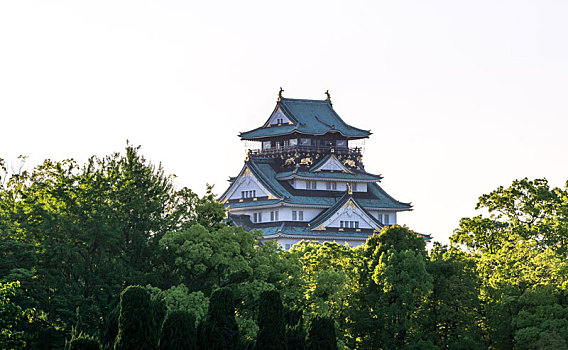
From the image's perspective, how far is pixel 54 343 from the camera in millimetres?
46125

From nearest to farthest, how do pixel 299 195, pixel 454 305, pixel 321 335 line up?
pixel 321 335 < pixel 454 305 < pixel 299 195

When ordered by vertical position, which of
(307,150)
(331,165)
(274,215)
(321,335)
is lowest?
(321,335)

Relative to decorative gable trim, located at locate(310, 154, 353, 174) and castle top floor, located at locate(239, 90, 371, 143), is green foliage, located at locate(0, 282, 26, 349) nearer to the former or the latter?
decorative gable trim, located at locate(310, 154, 353, 174)

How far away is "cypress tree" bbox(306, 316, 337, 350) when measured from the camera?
45.1 metres

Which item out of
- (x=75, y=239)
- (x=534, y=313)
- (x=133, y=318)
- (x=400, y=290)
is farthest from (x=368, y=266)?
(x=133, y=318)

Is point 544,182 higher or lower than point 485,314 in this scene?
higher

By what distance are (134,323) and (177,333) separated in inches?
88.8

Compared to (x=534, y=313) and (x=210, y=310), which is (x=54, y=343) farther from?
(x=534, y=313)

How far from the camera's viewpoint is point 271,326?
4400 cm

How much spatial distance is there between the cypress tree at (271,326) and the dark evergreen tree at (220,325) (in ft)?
3.13

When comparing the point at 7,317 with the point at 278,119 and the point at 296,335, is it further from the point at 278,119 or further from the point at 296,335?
the point at 278,119

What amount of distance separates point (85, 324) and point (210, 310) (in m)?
6.17

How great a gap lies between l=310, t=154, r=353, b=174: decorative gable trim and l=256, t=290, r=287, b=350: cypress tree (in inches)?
2344

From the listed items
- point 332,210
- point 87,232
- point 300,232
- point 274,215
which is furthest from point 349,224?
point 87,232
